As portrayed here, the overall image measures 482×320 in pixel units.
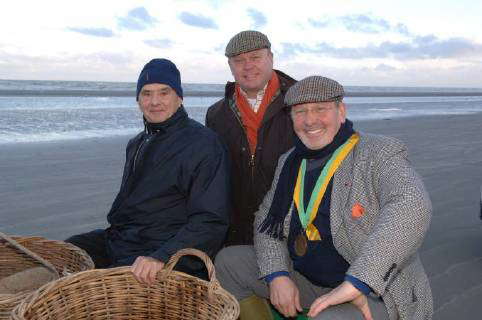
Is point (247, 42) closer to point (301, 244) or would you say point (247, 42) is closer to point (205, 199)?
point (205, 199)

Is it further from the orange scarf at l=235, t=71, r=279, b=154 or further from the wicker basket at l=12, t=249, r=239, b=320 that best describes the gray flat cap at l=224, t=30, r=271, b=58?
the wicker basket at l=12, t=249, r=239, b=320

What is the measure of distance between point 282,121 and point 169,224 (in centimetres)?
110

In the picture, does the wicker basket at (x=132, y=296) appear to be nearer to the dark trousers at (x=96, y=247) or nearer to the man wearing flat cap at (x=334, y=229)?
the man wearing flat cap at (x=334, y=229)

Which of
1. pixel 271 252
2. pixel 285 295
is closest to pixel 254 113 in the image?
pixel 271 252

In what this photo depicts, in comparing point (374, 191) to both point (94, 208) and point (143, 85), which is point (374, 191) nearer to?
point (143, 85)

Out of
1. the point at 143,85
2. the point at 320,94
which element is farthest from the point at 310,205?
the point at 143,85

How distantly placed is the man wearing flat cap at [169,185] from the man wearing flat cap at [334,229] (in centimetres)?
27

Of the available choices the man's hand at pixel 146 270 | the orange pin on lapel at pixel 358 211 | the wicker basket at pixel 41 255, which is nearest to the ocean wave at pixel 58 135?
the wicker basket at pixel 41 255

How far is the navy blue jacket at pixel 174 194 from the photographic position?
317 cm

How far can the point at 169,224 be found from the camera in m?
3.37

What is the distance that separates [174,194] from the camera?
334cm

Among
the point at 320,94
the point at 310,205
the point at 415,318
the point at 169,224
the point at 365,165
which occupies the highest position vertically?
the point at 320,94

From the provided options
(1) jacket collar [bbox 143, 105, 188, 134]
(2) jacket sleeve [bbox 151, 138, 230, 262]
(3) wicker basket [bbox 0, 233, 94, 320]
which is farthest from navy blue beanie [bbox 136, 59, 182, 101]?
(3) wicker basket [bbox 0, 233, 94, 320]

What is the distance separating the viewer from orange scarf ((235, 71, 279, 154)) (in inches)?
155
